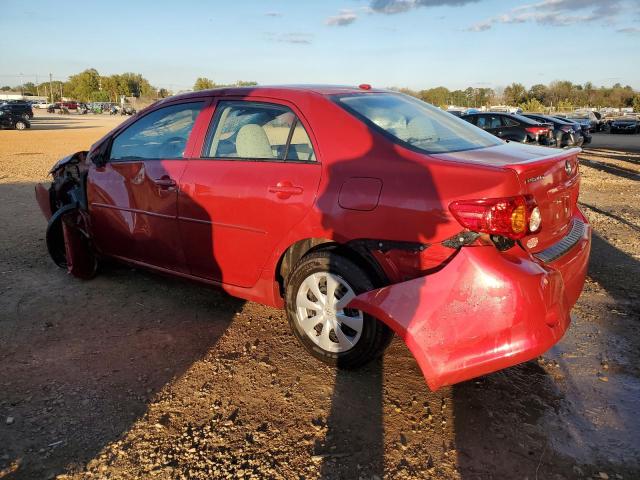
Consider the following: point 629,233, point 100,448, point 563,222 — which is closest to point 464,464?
point 563,222

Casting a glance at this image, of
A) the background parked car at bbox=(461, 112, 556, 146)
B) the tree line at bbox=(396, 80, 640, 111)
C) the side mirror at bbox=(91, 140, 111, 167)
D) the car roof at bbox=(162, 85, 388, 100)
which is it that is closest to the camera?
the car roof at bbox=(162, 85, 388, 100)

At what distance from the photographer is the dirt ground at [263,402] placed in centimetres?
245

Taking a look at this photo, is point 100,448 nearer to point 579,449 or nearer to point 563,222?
point 579,449

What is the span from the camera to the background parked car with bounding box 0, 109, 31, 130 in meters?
32.0

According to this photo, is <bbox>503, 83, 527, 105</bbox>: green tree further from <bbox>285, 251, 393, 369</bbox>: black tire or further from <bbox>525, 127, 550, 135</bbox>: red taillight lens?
<bbox>285, 251, 393, 369</bbox>: black tire

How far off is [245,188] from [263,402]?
4.38 ft

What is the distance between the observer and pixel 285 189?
322cm

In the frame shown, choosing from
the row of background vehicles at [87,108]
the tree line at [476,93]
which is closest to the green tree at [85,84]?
the tree line at [476,93]

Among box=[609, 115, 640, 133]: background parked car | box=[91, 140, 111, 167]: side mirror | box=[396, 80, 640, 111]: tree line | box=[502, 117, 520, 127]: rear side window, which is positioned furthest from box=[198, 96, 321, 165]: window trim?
box=[396, 80, 640, 111]: tree line

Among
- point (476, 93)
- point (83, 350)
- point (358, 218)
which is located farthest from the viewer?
point (476, 93)

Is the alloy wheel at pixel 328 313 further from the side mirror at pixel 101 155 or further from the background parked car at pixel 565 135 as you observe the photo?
the background parked car at pixel 565 135

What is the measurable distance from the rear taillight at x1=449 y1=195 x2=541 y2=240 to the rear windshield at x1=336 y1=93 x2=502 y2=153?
52 centimetres

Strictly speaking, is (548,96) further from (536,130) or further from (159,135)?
(159,135)

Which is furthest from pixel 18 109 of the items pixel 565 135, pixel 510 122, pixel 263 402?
pixel 263 402
